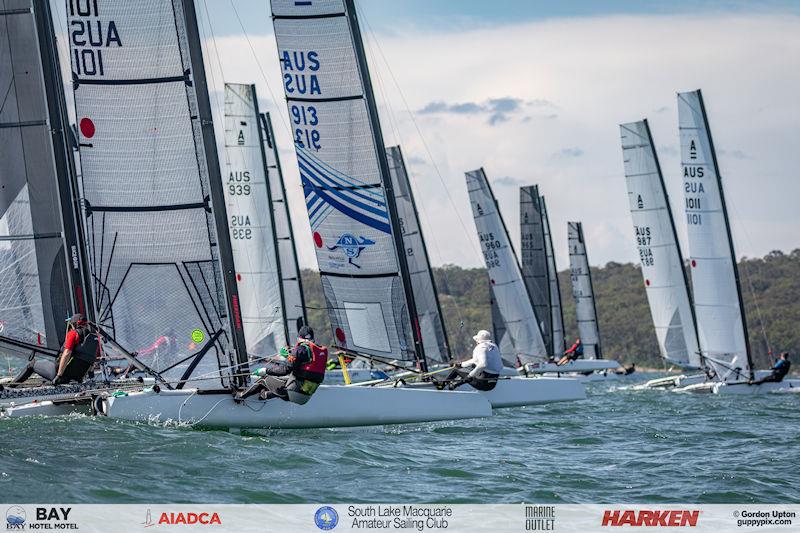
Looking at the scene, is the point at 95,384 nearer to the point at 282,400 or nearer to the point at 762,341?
the point at 282,400

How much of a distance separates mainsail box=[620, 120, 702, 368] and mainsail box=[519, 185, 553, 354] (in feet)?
20.6

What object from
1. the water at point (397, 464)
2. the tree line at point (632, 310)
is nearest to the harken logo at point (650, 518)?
the water at point (397, 464)

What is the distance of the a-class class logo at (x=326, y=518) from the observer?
8617mm

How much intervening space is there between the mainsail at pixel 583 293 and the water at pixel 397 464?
26.2 m

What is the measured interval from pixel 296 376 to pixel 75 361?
2.65 meters

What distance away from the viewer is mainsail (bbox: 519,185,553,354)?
123ft

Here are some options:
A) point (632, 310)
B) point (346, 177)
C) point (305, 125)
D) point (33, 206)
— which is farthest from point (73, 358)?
point (632, 310)

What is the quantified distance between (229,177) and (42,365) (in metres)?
14.2

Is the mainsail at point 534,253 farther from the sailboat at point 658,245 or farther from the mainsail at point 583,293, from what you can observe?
the sailboat at point 658,245

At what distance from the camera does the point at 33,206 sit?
14906 mm

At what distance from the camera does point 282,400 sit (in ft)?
43.9

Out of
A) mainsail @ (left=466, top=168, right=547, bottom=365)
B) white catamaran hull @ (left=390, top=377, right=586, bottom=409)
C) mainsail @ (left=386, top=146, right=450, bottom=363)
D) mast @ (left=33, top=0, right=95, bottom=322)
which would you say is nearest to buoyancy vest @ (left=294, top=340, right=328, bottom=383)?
mast @ (left=33, top=0, right=95, bottom=322)

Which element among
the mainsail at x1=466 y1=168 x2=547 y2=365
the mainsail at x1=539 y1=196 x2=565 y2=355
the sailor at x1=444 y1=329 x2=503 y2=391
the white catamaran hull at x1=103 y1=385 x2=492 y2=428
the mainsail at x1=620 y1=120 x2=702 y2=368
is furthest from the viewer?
the mainsail at x1=539 y1=196 x2=565 y2=355

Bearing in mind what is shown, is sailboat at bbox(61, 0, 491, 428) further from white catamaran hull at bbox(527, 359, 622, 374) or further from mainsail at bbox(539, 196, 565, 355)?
mainsail at bbox(539, 196, 565, 355)
